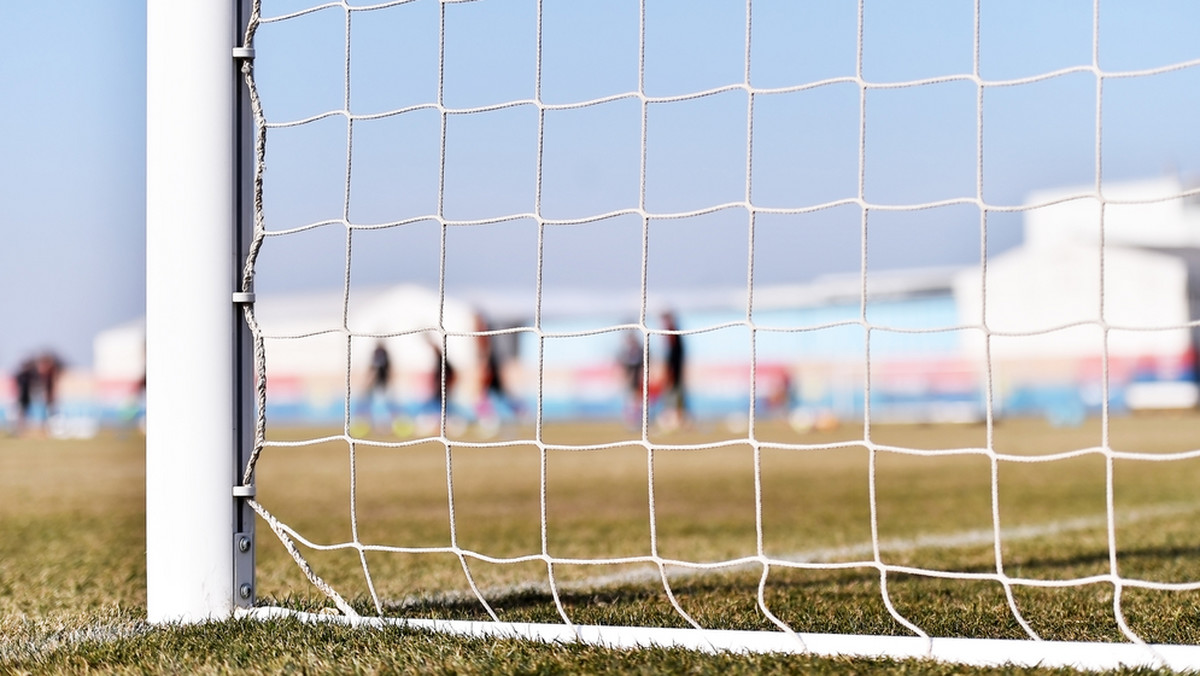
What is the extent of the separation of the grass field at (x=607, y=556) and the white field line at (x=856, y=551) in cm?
2

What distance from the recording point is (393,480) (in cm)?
813

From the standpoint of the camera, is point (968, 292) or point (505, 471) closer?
point (505, 471)

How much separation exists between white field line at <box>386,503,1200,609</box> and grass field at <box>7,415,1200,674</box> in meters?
0.02

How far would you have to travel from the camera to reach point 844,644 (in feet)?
6.63

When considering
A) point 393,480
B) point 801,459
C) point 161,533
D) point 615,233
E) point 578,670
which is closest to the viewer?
point 578,670

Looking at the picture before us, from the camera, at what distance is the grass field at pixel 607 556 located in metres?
2.09

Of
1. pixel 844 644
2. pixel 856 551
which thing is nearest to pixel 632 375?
pixel 856 551

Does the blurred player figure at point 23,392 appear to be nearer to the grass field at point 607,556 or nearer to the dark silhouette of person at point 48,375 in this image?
the dark silhouette of person at point 48,375

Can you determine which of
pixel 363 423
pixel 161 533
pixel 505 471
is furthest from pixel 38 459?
pixel 363 423

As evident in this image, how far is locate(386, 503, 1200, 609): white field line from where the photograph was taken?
9.71 ft

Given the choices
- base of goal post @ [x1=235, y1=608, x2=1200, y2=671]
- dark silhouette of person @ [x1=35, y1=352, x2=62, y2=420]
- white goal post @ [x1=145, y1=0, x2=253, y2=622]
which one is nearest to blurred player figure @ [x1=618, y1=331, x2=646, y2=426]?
dark silhouette of person @ [x1=35, y1=352, x2=62, y2=420]

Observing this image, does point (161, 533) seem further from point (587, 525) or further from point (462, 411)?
point (462, 411)

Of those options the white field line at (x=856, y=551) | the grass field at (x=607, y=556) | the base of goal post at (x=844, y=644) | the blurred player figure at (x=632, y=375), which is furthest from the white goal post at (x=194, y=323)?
the blurred player figure at (x=632, y=375)

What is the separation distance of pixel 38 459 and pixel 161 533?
1008 cm
